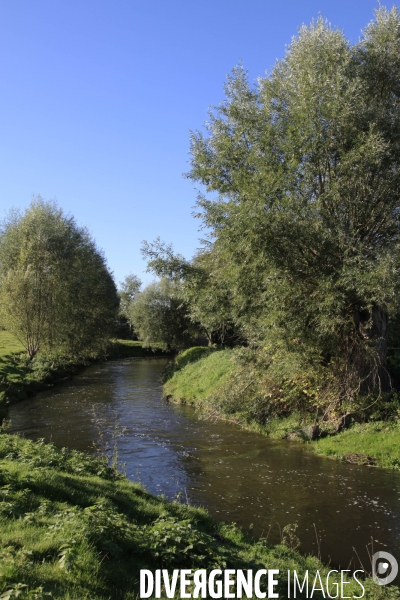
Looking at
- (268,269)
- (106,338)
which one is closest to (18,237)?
(106,338)

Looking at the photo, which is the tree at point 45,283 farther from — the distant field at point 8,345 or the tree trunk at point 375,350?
the tree trunk at point 375,350

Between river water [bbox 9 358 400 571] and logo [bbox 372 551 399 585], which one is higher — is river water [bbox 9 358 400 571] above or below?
above

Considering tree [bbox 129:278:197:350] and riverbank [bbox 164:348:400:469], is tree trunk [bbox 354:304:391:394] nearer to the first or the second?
riverbank [bbox 164:348:400:469]

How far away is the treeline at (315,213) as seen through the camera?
15445mm

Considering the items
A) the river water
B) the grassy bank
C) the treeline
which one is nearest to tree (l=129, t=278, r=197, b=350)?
the river water

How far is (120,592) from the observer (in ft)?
17.2

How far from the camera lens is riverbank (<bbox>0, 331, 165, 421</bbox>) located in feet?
87.6

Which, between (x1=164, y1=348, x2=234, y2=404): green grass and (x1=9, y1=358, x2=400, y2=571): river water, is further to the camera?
(x1=164, y1=348, x2=234, y2=404): green grass

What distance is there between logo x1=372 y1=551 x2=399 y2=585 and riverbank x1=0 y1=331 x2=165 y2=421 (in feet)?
53.7

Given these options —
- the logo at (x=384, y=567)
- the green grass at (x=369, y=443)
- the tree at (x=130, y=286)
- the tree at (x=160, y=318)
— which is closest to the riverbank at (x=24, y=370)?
the green grass at (x=369, y=443)

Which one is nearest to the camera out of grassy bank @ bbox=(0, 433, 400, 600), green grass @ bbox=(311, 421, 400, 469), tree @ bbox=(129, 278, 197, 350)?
grassy bank @ bbox=(0, 433, 400, 600)

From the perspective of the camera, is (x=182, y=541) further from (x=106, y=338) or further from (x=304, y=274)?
(x=106, y=338)

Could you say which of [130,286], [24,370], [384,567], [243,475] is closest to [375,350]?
[243,475]

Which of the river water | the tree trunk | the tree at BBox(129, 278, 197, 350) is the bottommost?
the river water
